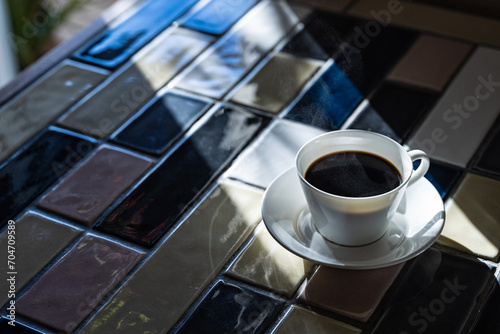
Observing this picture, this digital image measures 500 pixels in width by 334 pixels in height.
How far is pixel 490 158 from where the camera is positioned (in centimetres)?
93

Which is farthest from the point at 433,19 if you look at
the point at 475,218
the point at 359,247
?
the point at 359,247

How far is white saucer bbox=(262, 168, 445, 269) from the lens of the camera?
0.74 m

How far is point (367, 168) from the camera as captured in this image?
78 centimetres

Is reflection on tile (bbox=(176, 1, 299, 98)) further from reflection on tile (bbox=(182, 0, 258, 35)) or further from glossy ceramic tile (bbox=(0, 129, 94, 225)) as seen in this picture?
glossy ceramic tile (bbox=(0, 129, 94, 225))

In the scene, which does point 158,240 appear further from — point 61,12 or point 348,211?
point 61,12

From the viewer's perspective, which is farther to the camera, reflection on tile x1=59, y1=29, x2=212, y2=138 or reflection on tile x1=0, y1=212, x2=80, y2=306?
reflection on tile x1=59, y1=29, x2=212, y2=138

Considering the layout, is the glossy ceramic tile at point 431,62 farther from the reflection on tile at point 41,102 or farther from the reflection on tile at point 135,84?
the reflection on tile at point 41,102

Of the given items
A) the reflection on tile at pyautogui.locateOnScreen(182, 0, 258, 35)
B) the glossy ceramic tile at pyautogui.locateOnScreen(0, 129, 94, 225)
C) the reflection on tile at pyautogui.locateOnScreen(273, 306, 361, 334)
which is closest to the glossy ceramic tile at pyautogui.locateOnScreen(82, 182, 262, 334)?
the reflection on tile at pyautogui.locateOnScreen(273, 306, 361, 334)

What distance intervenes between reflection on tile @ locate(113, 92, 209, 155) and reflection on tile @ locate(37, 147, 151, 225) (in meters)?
0.03

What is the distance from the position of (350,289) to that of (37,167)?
0.49 metres

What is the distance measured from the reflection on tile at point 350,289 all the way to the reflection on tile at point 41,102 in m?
0.51

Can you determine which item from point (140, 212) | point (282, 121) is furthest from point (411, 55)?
point (140, 212)

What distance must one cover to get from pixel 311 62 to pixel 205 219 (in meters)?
0.40

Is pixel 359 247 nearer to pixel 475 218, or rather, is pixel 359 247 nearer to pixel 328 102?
pixel 475 218
